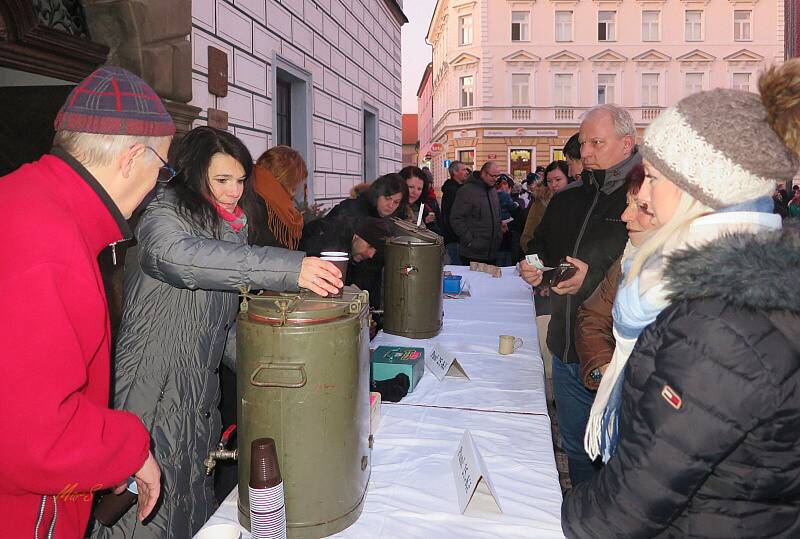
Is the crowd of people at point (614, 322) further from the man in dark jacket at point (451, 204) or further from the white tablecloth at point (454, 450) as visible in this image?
the man in dark jacket at point (451, 204)

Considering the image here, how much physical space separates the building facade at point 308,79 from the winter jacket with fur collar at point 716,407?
12.6 feet

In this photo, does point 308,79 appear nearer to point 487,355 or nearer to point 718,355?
point 487,355

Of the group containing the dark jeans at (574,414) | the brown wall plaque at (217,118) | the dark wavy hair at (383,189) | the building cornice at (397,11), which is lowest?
the dark jeans at (574,414)

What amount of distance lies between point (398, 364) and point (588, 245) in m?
1.21

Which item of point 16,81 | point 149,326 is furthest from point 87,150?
point 16,81

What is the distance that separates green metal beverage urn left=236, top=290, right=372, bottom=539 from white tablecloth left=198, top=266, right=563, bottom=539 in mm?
121

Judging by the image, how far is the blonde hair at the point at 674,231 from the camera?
48.6 inches

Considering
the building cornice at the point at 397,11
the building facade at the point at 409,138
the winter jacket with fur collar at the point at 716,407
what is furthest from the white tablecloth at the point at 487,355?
the building facade at the point at 409,138

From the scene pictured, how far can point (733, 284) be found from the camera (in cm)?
103

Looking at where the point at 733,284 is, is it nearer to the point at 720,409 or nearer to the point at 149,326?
the point at 720,409

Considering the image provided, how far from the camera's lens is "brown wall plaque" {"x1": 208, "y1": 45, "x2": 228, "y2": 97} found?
14.5ft

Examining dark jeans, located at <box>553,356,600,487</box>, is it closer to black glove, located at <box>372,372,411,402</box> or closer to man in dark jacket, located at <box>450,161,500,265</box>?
black glove, located at <box>372,372,411,402</box>

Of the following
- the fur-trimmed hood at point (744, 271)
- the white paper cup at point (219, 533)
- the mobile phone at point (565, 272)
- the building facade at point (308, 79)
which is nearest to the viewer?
the fur-trimmed hood at point (744, 271)

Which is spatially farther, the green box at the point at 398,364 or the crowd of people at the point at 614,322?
the green box at the point at 398,364
